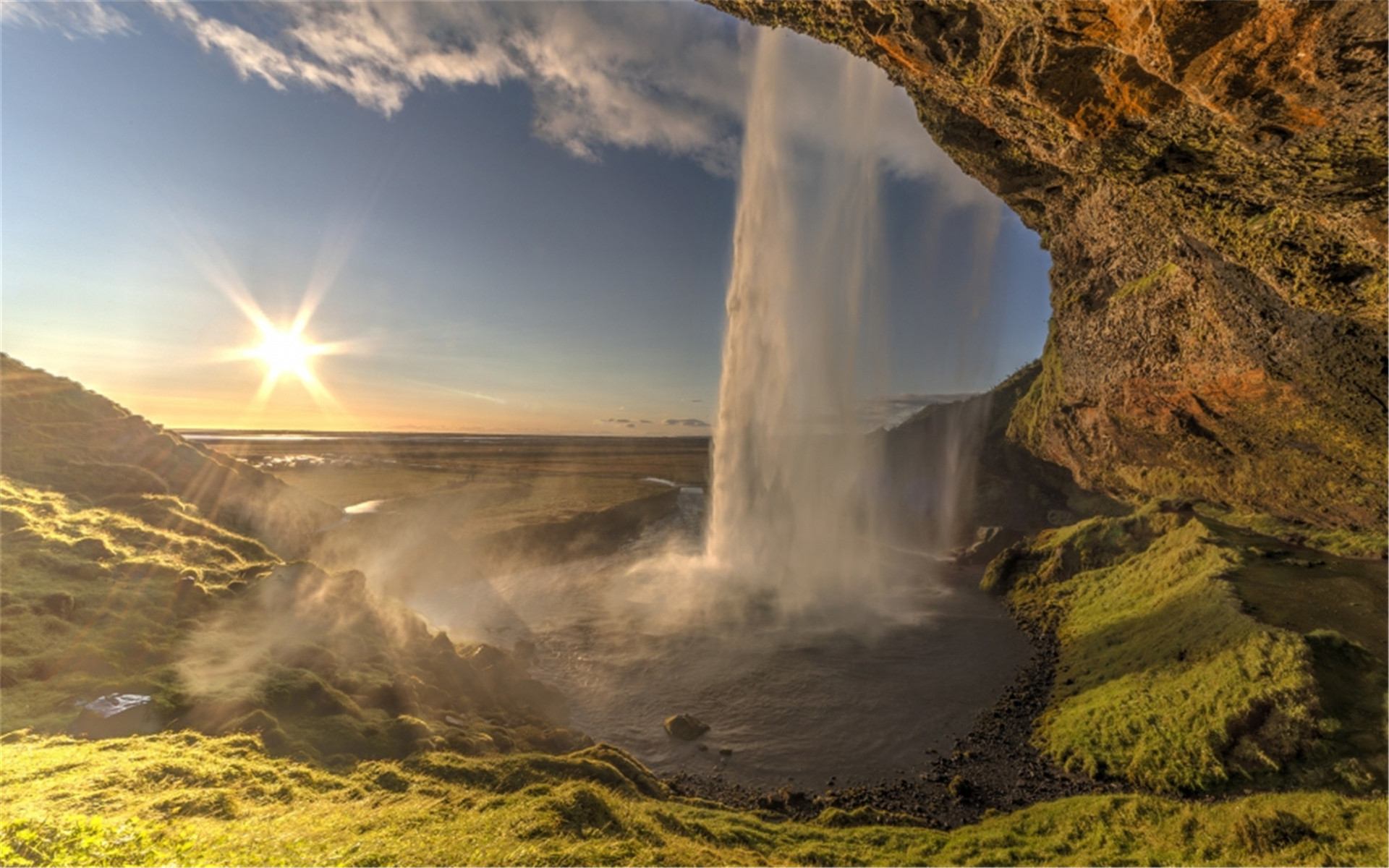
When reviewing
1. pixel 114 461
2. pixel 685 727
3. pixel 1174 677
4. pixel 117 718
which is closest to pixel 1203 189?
pixel 1174 677

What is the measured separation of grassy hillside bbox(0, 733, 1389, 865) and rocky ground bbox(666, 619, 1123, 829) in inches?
48.2

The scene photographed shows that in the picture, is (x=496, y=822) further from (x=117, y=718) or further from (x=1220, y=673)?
(x=1220, y=673)

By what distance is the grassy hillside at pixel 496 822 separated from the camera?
275 inches

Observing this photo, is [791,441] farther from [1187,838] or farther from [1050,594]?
[1187,838]

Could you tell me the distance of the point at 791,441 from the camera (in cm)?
4031

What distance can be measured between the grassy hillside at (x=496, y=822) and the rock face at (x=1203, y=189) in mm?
10058

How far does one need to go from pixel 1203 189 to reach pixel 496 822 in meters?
16.9

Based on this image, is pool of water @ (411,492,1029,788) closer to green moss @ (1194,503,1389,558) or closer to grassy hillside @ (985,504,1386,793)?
grassy hillside @ (985,504,1386,793)

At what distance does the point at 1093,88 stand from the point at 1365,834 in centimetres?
1361

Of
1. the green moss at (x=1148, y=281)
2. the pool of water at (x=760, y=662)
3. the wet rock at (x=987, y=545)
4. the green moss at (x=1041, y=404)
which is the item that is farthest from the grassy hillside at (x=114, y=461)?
the wet rock at (x=987, y=545)

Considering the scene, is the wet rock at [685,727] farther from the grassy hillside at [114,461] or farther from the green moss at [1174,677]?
the grassy hillside at [114,461]

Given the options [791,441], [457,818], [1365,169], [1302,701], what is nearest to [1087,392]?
[1302,701]

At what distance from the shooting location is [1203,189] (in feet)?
30.3

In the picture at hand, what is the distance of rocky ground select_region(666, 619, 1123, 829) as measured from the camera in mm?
13617
